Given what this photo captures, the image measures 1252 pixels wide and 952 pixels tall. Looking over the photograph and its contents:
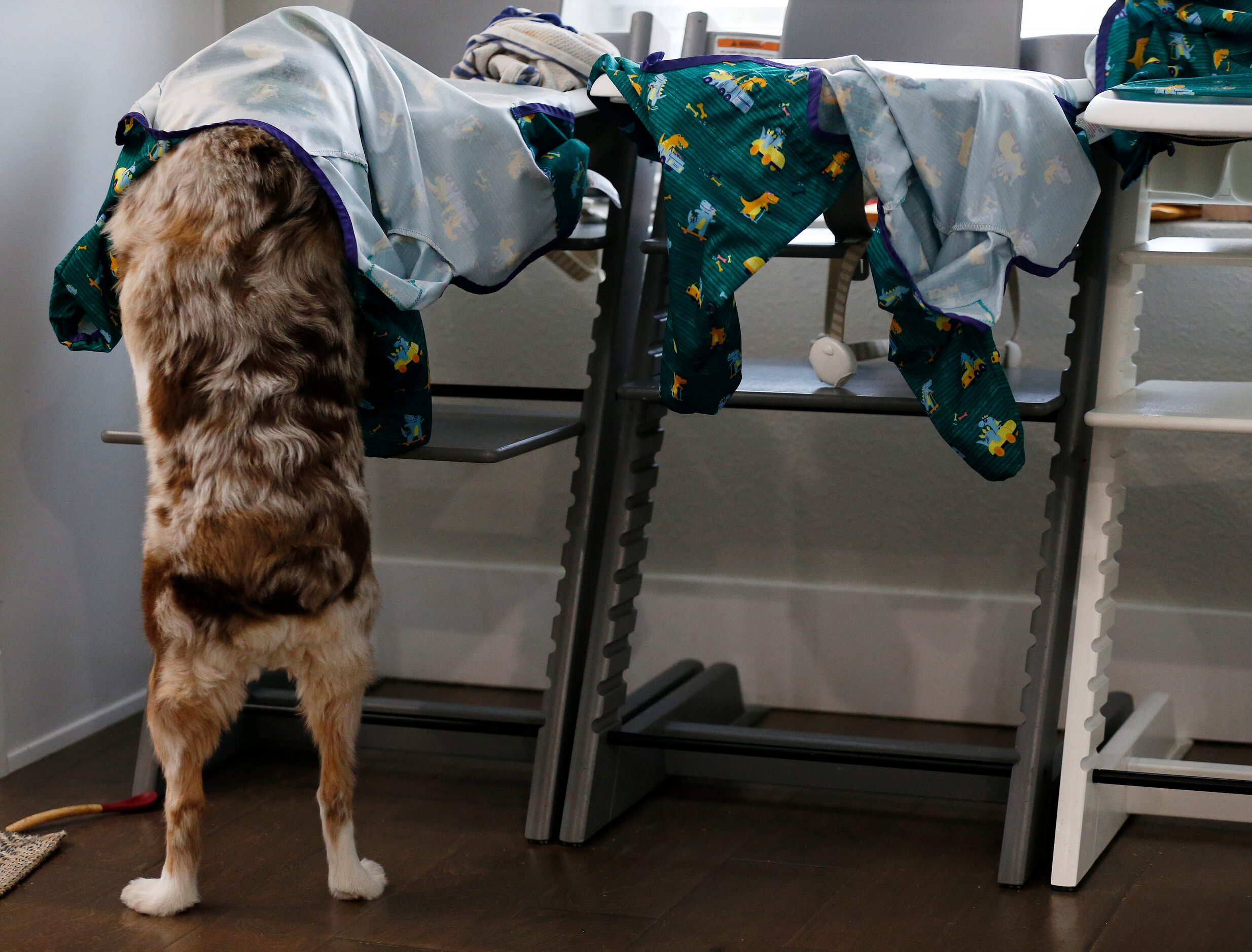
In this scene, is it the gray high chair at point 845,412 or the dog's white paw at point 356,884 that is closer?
the dog's white paw at point 356,884

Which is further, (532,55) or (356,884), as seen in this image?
(532,55)

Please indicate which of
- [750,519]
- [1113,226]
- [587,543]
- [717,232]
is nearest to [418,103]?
[717,232]

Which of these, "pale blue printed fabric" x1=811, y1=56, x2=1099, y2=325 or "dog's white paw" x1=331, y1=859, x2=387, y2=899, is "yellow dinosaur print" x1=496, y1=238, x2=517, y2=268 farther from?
"dog's white paw" x1=331, y1=859, x2=387, y2=899

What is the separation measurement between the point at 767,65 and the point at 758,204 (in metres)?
0.17

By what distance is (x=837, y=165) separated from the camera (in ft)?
5.25

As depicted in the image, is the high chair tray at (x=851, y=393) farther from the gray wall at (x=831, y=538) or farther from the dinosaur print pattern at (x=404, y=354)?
the gray wall at (x=831, y=538)

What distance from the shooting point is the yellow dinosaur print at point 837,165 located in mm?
1599

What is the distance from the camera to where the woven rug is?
176 centimetres

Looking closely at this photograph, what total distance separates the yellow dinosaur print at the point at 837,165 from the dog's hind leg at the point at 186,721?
868 millimetres

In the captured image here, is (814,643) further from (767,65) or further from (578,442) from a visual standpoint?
(767,65)

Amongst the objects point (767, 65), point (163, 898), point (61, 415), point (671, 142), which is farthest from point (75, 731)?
point (767, 65)

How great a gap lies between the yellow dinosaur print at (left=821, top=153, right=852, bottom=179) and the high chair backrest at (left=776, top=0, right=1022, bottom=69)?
1.58ft

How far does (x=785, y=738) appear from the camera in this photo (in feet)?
6.41

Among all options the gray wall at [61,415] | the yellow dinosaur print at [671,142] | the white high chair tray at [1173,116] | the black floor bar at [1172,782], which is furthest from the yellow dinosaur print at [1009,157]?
the gray wall at [61,415]
